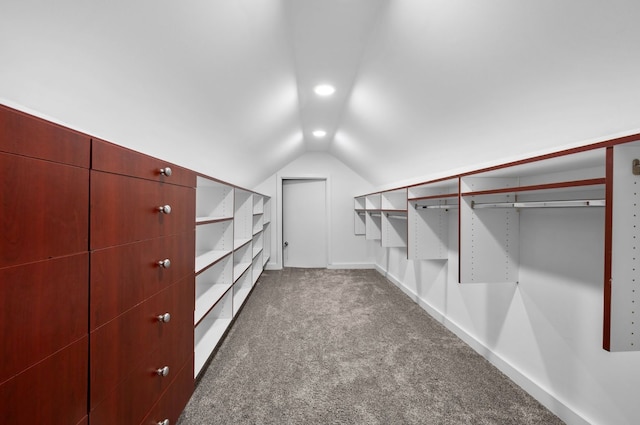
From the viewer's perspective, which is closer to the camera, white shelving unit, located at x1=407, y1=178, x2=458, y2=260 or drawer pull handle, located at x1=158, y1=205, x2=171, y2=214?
drawer pull handle, located at x1=158, y1=205, x2=171, y2=214

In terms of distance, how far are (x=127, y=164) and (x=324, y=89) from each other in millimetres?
1999

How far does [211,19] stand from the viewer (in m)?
1.18

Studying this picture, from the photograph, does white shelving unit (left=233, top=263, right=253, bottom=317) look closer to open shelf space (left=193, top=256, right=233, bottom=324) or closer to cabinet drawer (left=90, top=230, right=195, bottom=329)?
open shelf space (left=193, top=256, right=233, bottom=324)

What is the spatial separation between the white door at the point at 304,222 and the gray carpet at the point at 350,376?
2195 mm

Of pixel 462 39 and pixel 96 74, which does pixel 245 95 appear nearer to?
pixel 96 74

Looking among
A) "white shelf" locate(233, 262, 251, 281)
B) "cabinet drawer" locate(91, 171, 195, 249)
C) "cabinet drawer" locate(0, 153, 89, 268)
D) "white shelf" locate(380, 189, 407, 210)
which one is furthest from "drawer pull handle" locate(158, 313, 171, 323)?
"white shelf" locate(380, 189, 407, 210)

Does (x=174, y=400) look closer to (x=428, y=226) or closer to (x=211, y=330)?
(x=211, y=330)

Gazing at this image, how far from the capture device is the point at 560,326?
153 centimetres

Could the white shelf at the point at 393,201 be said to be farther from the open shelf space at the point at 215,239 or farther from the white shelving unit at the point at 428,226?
the open shelf space at the point at 215,239

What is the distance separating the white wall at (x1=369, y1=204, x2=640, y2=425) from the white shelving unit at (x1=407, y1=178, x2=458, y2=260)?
537 millimetres

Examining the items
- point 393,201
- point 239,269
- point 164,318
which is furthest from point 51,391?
point 393,201

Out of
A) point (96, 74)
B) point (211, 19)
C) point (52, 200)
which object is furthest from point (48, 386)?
point (211, 19)

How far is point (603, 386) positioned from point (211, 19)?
247cm

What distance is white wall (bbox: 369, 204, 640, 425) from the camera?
129 centimetres
